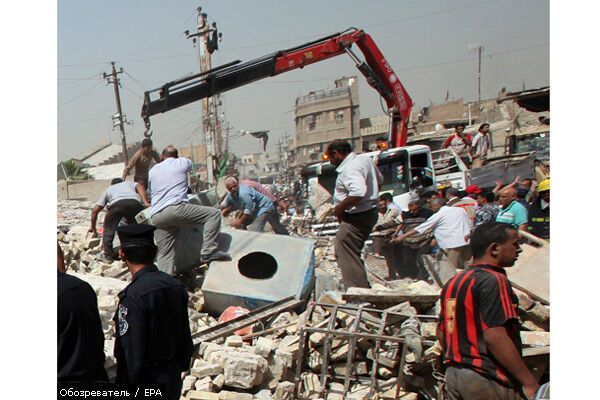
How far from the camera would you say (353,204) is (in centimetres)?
519

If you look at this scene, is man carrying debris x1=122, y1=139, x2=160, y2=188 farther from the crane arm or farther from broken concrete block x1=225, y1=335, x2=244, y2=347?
broken concrete block x1=225, y1=335, x2=244, y2=347

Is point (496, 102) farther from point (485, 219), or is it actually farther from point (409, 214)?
point (409, 214)

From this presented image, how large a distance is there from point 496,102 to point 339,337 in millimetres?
2980

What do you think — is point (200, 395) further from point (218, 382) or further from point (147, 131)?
point (147, 131)

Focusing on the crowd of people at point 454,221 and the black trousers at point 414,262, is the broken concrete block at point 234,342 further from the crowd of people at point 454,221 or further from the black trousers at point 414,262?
the black trousers at point 414,262

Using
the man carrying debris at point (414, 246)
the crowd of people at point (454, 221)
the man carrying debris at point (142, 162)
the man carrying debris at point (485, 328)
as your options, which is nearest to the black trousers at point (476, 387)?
the man carrying debris at point (485, 328)

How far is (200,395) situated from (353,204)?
1941 mm

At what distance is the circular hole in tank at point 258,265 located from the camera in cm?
597

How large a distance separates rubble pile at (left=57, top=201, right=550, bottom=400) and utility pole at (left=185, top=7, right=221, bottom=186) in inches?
85.4

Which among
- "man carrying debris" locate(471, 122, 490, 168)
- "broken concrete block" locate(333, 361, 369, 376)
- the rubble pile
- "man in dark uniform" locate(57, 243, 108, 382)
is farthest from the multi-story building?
"man in dark uniform" locate(57, 243, 108, 382)

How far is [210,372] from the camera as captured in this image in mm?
4199

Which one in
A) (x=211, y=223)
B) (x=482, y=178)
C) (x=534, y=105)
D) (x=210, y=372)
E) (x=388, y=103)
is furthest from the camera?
(x=482, y=178)

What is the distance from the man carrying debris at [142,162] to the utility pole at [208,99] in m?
0.56
